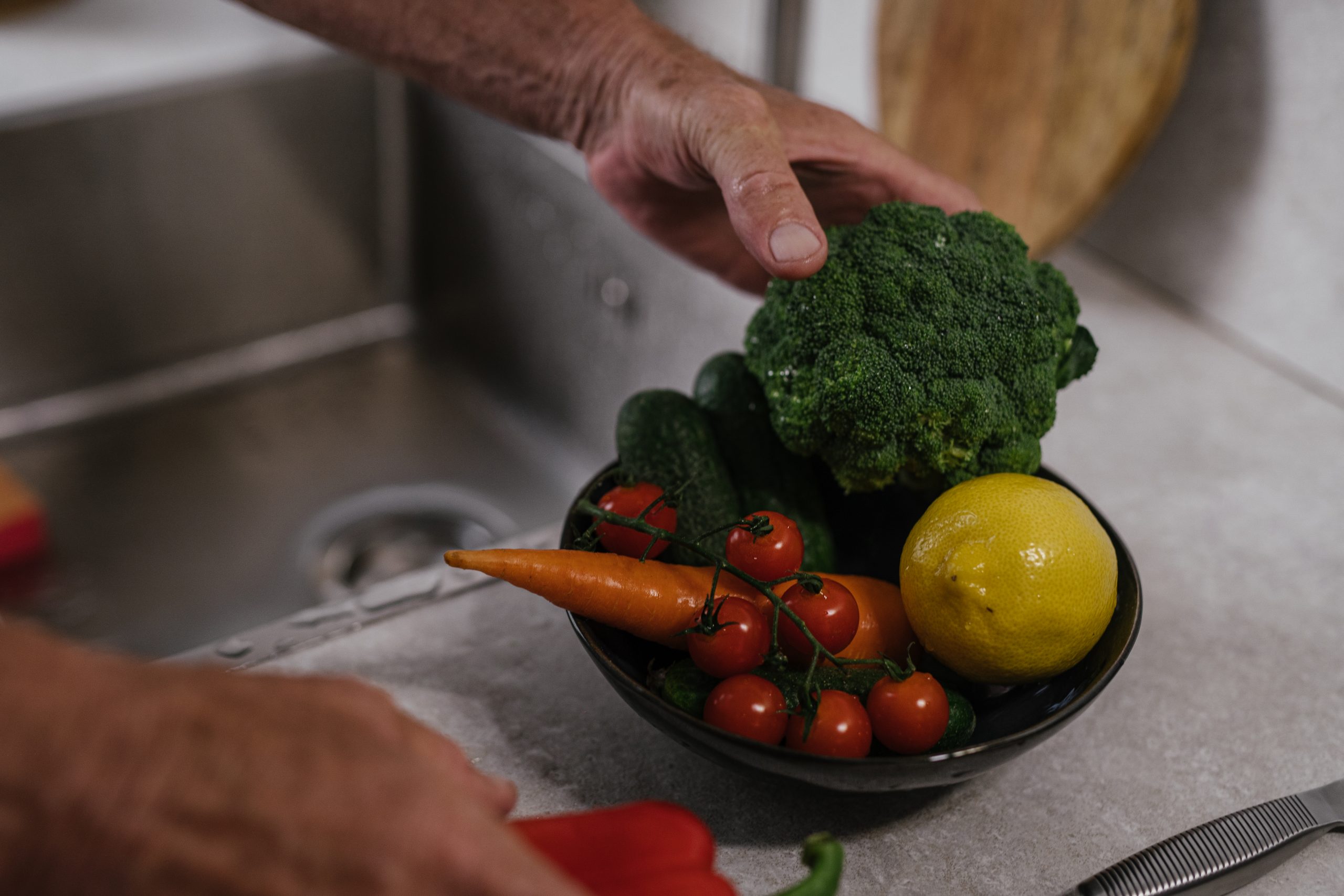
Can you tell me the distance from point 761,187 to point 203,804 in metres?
0.51

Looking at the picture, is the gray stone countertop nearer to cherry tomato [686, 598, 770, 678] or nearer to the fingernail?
cherry tomato [686, 598, 770, 678]

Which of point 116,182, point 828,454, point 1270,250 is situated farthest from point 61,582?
point 1270,250

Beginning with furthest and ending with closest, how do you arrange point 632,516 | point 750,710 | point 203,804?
1. point 632,516
2. point 750,710
3. point 203,804

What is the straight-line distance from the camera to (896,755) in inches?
22.5

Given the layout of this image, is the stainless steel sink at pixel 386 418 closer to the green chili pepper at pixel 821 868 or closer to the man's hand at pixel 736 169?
the man's hand at pixel 736 169

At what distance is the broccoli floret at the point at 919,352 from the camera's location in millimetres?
680

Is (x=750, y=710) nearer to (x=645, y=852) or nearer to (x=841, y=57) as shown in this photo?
(x=645, y=852)

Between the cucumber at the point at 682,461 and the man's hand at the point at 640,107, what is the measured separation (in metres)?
0.15

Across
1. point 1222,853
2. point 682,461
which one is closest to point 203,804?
point 682,461

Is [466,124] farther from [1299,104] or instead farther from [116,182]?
[1299,104]

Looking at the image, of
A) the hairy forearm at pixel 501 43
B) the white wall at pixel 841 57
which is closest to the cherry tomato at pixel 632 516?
the hairy forearm at pixel 501 43

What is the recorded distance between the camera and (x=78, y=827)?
38 cm

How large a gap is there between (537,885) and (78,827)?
16 centimetres

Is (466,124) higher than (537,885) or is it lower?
lower
